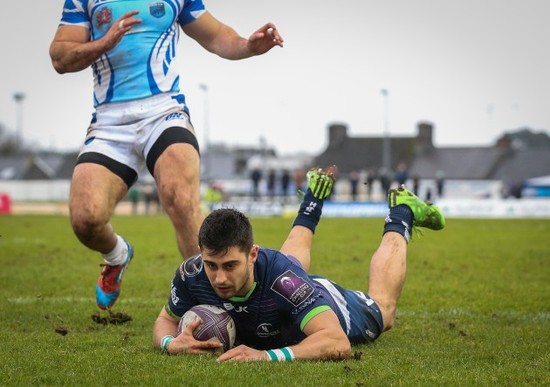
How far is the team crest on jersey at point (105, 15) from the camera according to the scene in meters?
7.83

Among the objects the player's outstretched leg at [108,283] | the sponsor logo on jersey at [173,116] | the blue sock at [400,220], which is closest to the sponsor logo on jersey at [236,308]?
the blue sock at [400,220]

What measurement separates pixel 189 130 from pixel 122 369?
2914 mm

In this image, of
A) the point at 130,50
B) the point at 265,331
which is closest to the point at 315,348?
the point at 265,331

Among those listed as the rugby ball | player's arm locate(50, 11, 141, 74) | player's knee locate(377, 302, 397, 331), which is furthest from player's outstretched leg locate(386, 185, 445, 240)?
player's arm locate(50, 11, 141, 74)

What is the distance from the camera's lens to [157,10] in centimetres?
795

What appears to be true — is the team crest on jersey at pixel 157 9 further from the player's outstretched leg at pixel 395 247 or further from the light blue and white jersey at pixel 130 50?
the player's outstretched leg at pixel 395 247

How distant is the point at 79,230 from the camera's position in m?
7.54

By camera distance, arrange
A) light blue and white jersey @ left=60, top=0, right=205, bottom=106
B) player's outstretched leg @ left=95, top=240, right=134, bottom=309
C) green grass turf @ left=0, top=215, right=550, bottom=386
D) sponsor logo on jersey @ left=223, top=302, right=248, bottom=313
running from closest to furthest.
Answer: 1. green grass turf @ left=0, top=215, right=550, bottom=386
2. sponsor logo on jersey @ left=223, top=302, right=248, bottom=313
3. light blue and white jersey @ left=60, top=0, right=205, bottom=106
4. player's outstretched leg @ left=95, top=240, right=134, bottom=309

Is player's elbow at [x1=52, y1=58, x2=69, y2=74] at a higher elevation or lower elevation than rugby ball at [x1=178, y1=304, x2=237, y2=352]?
higher

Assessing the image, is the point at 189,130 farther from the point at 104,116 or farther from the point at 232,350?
the point at 232,350

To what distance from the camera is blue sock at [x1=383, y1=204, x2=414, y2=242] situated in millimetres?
7867

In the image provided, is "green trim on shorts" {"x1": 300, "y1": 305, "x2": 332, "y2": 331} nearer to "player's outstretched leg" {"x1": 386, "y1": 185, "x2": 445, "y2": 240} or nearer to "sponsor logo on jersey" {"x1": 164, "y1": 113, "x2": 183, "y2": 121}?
"player's outstretched leg" {"x1": 386, "y1": 185, "x2": 445, "y2": 240}

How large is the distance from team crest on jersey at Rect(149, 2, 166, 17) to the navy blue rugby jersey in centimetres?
275

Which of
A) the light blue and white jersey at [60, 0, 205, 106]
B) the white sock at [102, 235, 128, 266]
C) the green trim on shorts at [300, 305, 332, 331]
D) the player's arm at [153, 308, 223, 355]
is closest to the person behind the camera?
the green trim on shorts at [300, 305, 332, 331]
